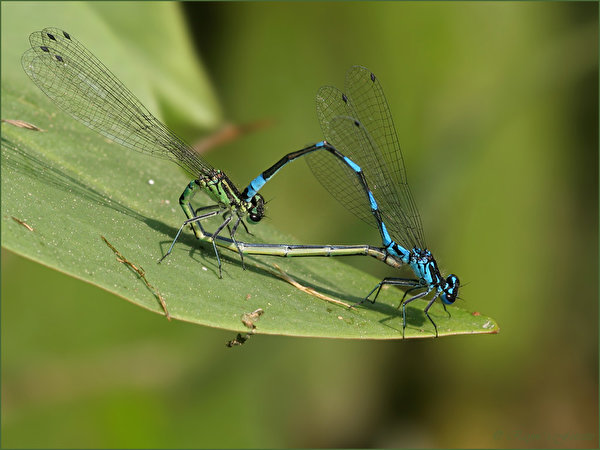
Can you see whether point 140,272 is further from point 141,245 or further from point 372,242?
point 372,242

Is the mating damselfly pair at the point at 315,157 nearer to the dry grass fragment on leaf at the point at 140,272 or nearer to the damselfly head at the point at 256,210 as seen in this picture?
the damselfly head at the point at 256,210

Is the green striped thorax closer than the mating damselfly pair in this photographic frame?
No

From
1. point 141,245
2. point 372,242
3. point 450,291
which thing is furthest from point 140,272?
point 372,242

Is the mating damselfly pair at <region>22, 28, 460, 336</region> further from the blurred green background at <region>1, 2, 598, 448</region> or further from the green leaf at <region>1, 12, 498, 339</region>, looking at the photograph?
the blurred green background at <region>1, 2, 598, 448</region>

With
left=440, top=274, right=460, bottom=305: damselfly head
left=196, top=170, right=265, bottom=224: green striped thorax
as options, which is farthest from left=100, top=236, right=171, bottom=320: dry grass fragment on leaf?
left=440, top=274, right=460, bottom=305: damselfly head

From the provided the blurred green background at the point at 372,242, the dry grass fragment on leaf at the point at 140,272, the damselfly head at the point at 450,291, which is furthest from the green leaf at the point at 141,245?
the blurred green background at the point at 372,242

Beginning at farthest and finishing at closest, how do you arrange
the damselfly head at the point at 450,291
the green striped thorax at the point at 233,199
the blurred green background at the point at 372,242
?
1. the blurred green background at the point at 372,242
2. the damselfly head at the point at 450,291
3. the green striped thorax at the point at 233,199
